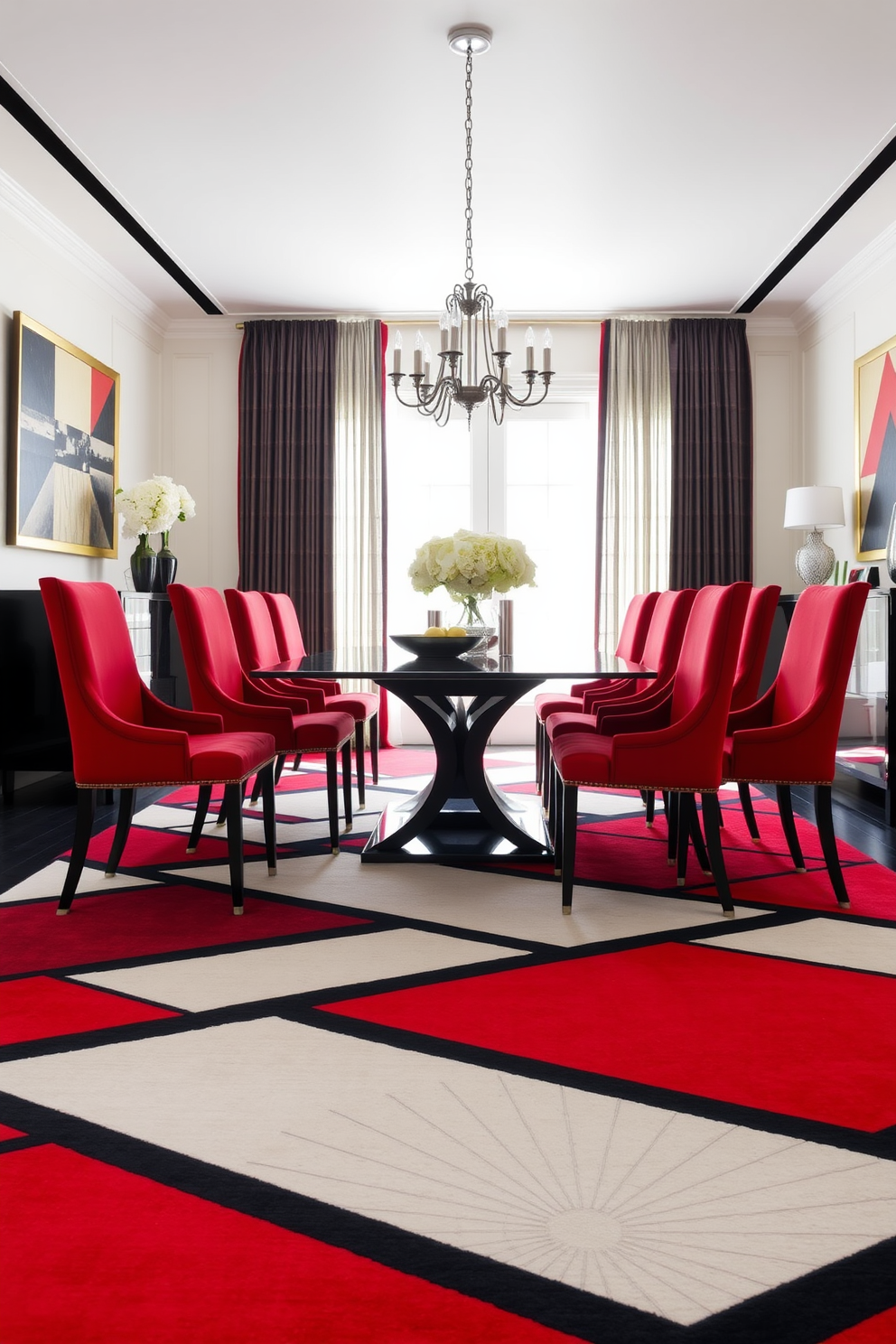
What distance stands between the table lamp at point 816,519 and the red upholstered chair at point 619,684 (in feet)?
4.15

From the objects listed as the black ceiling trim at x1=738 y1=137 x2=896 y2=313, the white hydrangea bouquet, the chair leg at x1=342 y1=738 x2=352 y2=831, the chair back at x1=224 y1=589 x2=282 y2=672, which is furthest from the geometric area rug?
the black ceiling trim at x1=738 y1=137 x2=896 y2=313

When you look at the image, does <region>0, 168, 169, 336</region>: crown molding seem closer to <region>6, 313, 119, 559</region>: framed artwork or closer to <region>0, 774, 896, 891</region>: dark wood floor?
<region>6, 313, 119, 559</region>: framed artwork

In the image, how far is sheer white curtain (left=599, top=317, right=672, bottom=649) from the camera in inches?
277

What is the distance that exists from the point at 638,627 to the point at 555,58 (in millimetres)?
2444

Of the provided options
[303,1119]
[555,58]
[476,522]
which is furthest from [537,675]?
[476,522]

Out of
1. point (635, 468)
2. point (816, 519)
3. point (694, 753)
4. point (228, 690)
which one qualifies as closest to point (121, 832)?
point (228, 690)

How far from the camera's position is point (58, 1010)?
2.19 m

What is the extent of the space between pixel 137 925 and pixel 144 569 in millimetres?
3354

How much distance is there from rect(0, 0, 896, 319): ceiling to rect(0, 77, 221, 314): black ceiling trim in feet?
0.19

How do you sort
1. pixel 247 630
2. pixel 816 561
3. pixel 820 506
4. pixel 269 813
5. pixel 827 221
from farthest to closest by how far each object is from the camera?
pixel 816 561 → pixel 820 506 → pixel 827 221 → pixel 247 630 → pixel 269 813

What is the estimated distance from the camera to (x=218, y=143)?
14.8 feet

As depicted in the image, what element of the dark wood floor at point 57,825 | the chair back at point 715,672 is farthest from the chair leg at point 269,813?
the chair back at point 715,672

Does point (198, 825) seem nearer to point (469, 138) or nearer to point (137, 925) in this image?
point (137, 925)

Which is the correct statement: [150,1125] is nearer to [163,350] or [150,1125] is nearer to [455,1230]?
[455,1230]
